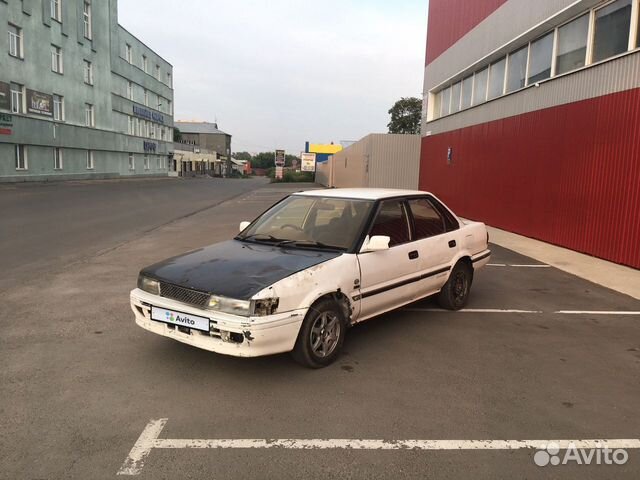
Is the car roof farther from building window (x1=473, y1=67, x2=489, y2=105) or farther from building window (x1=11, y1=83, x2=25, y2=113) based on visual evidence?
building window (x1=11, y1=83, x2=25, y2=113)

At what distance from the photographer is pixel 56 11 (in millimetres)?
35594

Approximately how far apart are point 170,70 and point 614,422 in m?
68.4

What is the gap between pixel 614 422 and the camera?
11.4 feet

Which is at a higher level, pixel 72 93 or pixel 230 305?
pixel 72 93

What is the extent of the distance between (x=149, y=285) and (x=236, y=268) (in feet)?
2.56

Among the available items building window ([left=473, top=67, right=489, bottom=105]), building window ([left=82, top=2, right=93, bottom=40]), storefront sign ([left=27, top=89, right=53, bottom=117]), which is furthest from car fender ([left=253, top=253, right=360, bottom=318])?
building window ([left=82, top=2, right=93, bottom=40])

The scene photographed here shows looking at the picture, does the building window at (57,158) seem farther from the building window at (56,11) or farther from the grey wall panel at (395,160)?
the grey wall panel at (395,160)

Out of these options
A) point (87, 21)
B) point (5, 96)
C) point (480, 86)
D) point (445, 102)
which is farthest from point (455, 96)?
point (87, 21)

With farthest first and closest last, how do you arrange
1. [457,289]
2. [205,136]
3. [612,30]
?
[205,136]
[612,30]
[457,289]

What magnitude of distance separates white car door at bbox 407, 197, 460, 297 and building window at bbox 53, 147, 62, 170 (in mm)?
35690

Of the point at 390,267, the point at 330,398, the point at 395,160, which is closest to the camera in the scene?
the point at 330,398

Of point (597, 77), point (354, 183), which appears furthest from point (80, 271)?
point (354, 183)

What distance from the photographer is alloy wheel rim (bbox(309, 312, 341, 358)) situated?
415 centimetres

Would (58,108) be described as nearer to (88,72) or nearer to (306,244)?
(88,72)
